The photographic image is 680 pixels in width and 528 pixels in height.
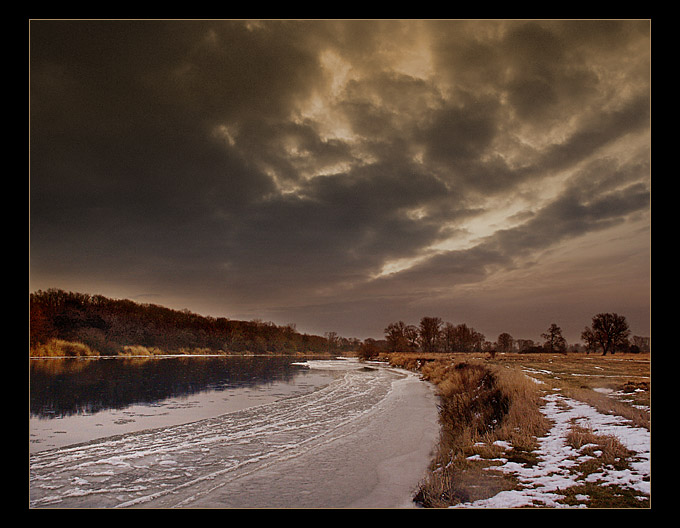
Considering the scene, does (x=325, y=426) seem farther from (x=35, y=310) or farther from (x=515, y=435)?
(x=35, y=310)

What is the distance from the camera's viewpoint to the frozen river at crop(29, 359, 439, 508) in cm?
649

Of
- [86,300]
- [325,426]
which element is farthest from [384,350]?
[325,426]

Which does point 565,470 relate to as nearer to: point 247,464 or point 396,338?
point 247,464

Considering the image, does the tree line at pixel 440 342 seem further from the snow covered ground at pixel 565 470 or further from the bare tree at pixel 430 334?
the snow covered ground at pixel 565 470

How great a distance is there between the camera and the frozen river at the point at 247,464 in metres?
6.49

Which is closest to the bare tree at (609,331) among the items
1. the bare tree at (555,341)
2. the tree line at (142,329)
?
the bare tree at (555,341)

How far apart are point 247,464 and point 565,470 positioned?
619 cm

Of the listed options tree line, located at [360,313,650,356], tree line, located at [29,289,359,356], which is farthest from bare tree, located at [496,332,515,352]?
tree line, located at [29,289,359,356]

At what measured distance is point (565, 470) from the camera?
6.26m

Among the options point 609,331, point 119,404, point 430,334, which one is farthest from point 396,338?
point 119,404

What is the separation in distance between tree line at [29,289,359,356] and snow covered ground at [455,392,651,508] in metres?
50.8

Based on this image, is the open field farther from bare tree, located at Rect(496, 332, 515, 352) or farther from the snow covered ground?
bare tree, located at Rect(496, 332, 515, 352)
